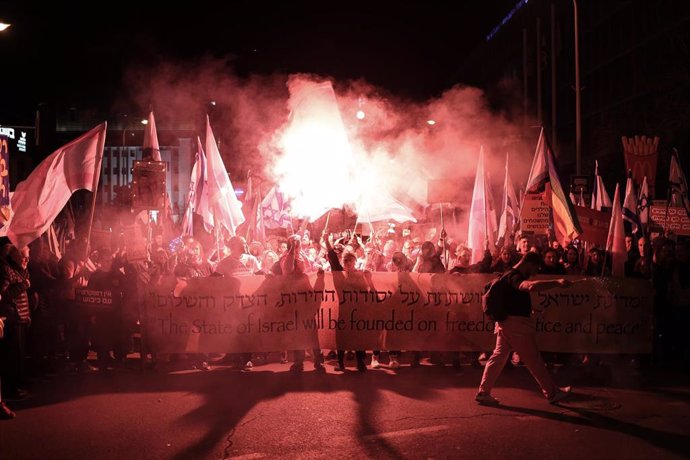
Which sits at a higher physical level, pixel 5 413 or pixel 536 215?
pixel 536 215

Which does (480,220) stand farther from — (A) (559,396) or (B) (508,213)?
(A) (559,396)

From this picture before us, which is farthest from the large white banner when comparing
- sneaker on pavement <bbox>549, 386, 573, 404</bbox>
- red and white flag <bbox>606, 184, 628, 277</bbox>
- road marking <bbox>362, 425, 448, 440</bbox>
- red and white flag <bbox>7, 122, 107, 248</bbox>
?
road marking <bbox>362, 425, 448, 440</bbox>

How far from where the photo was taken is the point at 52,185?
28.2ft

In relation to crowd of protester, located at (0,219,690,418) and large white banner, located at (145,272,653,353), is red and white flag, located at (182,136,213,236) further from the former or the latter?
large white banner, located at (145,272,653,353)

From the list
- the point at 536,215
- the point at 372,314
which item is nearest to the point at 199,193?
the point at 372,314

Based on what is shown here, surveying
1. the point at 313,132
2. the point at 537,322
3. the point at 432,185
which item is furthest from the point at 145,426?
the point at 432,185

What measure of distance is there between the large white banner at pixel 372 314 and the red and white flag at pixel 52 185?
169 cm

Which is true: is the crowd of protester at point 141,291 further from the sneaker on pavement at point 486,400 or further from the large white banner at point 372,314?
the sneaker on pavement at point 486,400

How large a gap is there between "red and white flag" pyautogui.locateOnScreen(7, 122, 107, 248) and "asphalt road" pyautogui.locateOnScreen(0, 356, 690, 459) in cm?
191

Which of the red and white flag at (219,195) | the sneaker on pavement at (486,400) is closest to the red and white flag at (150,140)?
the red and white flag at (219,195)

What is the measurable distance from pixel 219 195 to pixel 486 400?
8266mm

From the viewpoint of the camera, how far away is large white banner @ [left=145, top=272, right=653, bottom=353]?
889 centimetres

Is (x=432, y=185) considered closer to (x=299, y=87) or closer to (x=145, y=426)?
(x=299, y=87)

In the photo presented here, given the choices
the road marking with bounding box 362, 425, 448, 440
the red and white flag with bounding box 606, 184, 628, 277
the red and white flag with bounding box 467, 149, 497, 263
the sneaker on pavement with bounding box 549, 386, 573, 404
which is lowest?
the road marking with bounding box 362, 425, 448, 440
